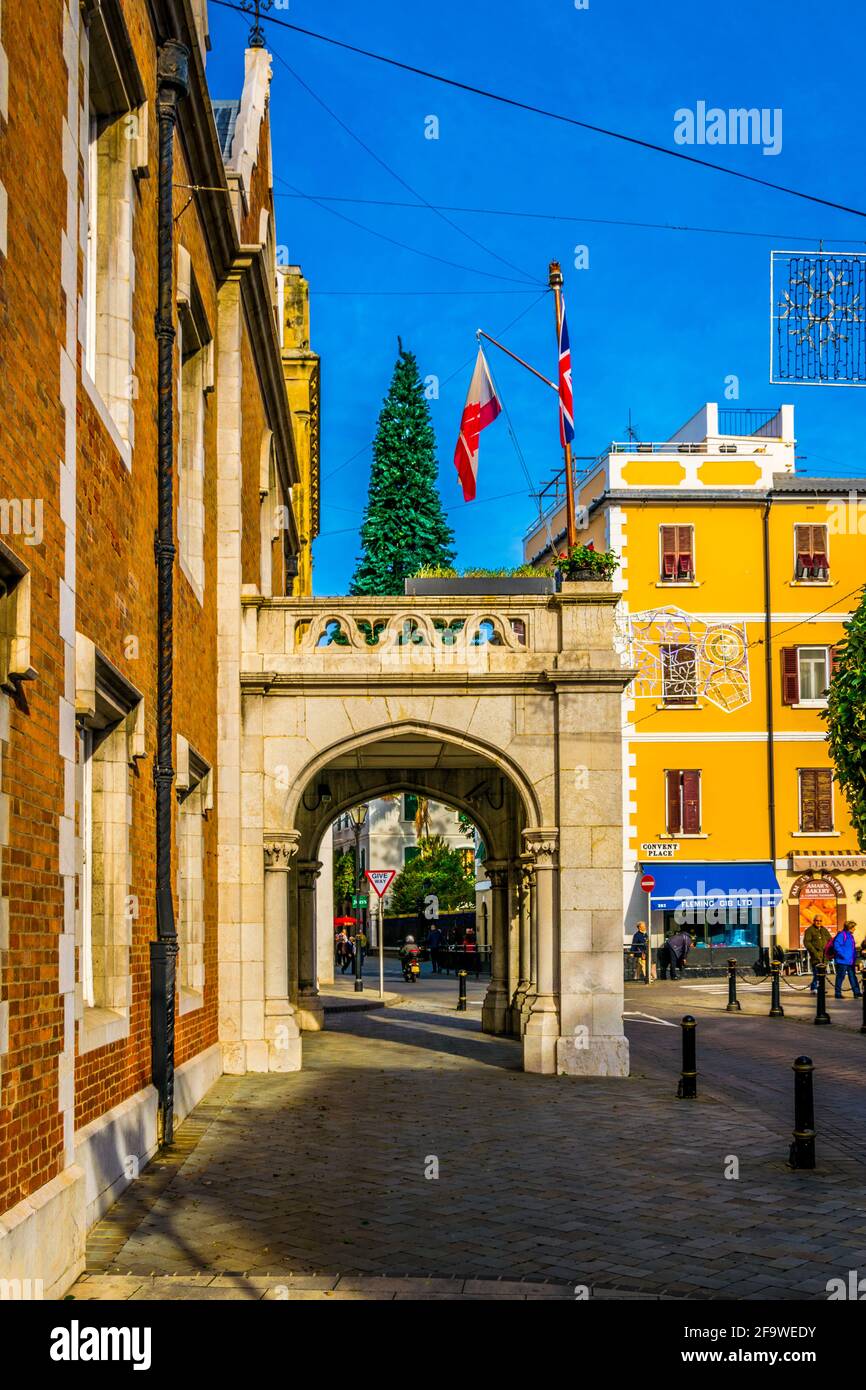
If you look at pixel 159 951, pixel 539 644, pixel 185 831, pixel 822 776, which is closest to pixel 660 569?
pixel 822 776

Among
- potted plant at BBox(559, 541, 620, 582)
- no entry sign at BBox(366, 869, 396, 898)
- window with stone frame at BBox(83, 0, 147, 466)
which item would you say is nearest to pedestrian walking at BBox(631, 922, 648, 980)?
no entry sign at BBox(366, 869, 396, 898)

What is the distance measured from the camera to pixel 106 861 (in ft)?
34.9

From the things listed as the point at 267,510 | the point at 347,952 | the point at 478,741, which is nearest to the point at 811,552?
the point at 347,952

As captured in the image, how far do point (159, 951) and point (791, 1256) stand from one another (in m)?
5.67

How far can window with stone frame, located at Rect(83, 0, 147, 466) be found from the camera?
1063 centimetres

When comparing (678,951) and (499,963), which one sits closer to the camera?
(499,963)

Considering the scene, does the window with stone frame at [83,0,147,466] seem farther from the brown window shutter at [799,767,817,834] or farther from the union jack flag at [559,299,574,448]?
the brown window shutter at [799,767,817,834]

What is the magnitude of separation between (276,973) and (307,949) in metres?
6.08

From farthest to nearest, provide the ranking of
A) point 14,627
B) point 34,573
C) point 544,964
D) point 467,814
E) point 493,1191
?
point 467,814 < point 544,964 < point 493,1191 < point 34,573 < point 14,627

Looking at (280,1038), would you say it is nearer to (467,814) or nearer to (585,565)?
(467,814)

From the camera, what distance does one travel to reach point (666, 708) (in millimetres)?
45656

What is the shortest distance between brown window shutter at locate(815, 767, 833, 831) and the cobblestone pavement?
29.2 m

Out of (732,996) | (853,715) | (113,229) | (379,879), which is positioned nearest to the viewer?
(113,229)
